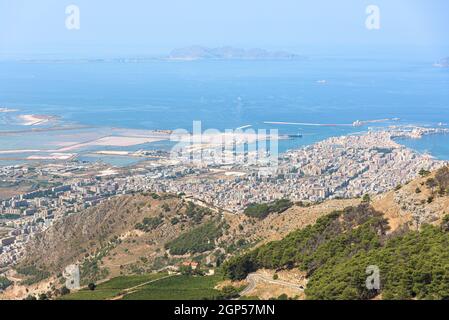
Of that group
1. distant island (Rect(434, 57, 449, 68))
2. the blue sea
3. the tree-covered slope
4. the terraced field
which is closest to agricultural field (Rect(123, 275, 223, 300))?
the terraced field

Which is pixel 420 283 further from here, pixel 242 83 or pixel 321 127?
pixel 242 83

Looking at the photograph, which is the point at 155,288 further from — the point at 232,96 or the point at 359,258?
the point at 232,96

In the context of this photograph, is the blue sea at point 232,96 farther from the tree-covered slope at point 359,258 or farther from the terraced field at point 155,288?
the terraced field at point 155,288

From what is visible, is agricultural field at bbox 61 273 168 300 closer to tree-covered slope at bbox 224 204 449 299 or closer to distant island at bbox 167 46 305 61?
tree-covered slope at bbox 224 204 449 299

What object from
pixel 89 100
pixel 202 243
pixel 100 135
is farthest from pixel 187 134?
pixel 202 243

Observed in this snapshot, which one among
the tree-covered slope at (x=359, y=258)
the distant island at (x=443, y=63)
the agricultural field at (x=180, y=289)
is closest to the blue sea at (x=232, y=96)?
the distant island at (x=443, y=63)

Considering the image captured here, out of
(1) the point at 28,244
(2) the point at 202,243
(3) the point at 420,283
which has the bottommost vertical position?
(1) the point at 28,244

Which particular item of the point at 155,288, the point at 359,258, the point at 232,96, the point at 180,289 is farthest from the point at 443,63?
the point at 359,258
